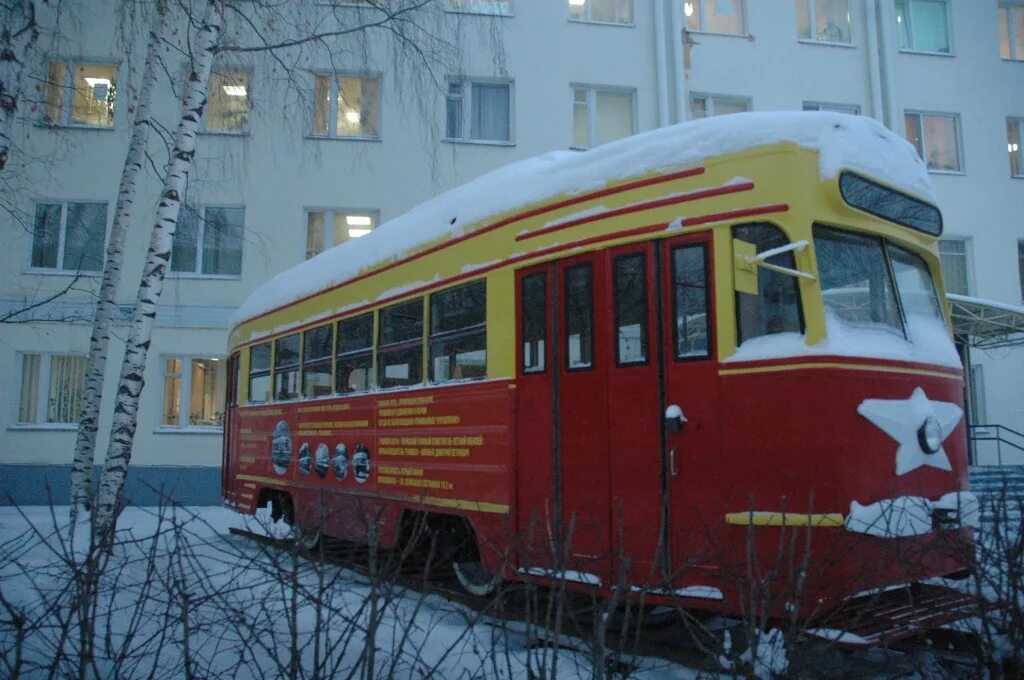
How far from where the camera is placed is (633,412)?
5.18 m

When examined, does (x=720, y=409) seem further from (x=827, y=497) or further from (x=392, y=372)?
(x=392, y=372)

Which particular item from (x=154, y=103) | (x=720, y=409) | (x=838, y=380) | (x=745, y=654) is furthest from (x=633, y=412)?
(x=154, y=103)

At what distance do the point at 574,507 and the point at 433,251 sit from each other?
8.39 feet

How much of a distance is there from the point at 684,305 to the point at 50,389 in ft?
45.3

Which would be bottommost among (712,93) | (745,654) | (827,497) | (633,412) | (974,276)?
(745,654)

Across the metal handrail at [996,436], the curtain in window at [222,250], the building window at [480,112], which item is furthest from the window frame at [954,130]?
the curtain in window at [222,250]

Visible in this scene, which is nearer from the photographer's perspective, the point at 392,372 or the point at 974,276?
the point at 392,372

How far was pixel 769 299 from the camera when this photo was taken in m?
4.82

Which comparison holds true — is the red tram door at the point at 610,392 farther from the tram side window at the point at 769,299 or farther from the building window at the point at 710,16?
the building window at the point at 710,16

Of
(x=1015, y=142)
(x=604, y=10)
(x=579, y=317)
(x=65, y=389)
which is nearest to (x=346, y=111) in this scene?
(x=604, y=10)

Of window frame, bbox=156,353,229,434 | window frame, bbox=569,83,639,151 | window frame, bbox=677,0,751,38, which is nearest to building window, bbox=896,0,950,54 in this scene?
window frame, bbox=677,0,751,38

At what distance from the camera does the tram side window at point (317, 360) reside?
27.5ft

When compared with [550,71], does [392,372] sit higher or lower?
lower

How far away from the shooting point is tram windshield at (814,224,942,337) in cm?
486
